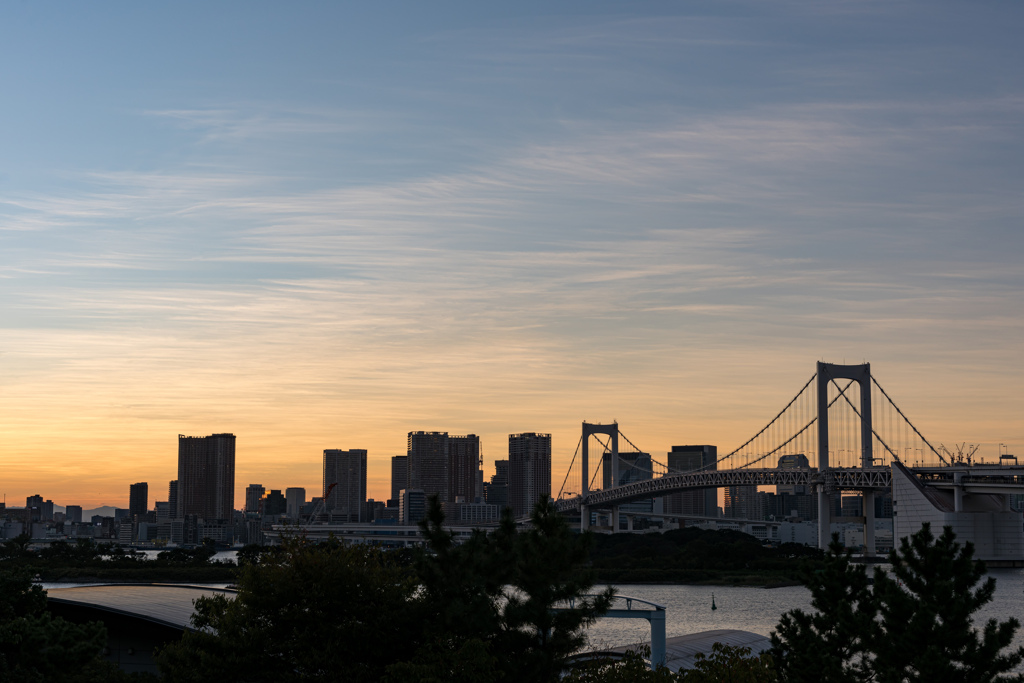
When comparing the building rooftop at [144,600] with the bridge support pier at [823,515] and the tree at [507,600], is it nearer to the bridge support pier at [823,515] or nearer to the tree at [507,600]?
the tree at [507,600]

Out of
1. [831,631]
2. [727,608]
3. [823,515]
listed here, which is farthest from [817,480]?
[831,631]

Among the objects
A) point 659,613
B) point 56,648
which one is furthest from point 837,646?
point 56,648

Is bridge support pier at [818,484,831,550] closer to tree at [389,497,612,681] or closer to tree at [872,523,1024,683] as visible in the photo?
tree at [872,523,1024,683]

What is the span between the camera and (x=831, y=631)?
71.3ft

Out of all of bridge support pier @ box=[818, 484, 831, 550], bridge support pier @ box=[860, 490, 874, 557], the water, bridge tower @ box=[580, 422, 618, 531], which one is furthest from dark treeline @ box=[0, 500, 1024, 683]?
bridge tower @ box=[580, 422, 618, 531]

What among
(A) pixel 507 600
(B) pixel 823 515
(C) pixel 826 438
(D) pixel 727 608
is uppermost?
(C) pixel 826 438

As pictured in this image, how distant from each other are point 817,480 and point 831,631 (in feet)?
207

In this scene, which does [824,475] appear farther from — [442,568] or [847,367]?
[442,568]

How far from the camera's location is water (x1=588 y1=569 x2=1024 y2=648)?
4575 cm

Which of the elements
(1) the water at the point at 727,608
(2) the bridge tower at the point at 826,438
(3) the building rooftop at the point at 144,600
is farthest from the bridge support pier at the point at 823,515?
(3) the building rooftop at the point at 144,600

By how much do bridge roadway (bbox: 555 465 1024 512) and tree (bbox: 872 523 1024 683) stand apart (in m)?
49.6

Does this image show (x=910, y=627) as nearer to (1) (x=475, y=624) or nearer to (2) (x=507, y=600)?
(2) (x=507, y=600)

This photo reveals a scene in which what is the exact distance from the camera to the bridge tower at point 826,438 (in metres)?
81.8

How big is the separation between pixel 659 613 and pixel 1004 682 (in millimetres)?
9127
